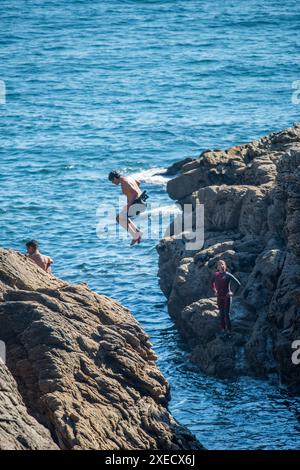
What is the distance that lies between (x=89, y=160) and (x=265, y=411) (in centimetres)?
3941

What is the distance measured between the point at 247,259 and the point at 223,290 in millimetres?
2293

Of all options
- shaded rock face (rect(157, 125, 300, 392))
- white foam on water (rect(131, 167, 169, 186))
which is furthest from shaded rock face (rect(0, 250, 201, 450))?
white foam on water (rect(131, 167, 169, 186))

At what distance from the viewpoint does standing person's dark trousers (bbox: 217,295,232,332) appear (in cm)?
3578

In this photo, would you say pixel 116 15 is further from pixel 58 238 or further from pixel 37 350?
pixel 37 350

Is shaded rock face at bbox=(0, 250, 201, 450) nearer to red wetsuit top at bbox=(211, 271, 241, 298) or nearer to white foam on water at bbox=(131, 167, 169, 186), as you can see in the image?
red wetsuit top at bbox=(211, 271, 241, 298)

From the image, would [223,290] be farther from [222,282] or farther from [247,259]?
[247,259]

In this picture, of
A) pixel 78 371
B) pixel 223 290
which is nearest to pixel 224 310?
pixel 223 290

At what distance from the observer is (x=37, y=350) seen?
25672 millimetres

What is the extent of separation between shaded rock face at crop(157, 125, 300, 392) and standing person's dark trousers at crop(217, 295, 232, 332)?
0.33 metres

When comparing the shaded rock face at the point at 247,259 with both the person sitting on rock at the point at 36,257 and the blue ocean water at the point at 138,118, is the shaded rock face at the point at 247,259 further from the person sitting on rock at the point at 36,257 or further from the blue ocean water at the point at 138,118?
the person sitting on rock at the point at 36,257

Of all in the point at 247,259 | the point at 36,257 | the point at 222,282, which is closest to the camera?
the point at 36,257

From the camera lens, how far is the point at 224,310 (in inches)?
1412
